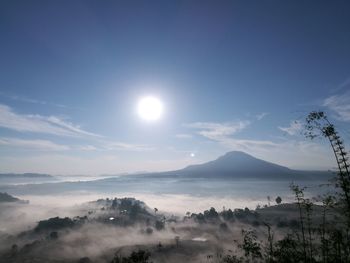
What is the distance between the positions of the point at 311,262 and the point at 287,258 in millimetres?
3335

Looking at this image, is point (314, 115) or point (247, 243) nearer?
point (314, 115)

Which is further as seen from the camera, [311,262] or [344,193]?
[311,262]

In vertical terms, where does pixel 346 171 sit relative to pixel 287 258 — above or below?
above

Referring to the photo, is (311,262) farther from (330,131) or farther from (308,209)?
(330,131)

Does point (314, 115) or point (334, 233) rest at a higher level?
point (314, 115)

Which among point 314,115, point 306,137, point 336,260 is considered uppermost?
point 314,115

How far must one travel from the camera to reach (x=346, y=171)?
3397cm

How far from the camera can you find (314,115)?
112 feet

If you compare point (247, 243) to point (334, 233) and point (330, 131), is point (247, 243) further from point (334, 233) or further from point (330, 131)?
point (330, 131)

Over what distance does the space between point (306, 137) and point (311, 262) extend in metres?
23.1

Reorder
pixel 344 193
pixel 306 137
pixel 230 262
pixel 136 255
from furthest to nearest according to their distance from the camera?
pixel 136 255
pixel 230 262
pixel 344 193
pixel 306 137

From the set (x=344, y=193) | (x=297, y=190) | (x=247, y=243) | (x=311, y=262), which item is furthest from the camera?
(x=247, y=243)

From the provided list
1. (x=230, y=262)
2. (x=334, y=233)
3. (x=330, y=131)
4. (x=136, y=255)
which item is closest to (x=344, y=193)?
(x=330, y=131)

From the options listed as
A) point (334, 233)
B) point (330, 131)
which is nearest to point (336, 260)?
point (334, 233)
